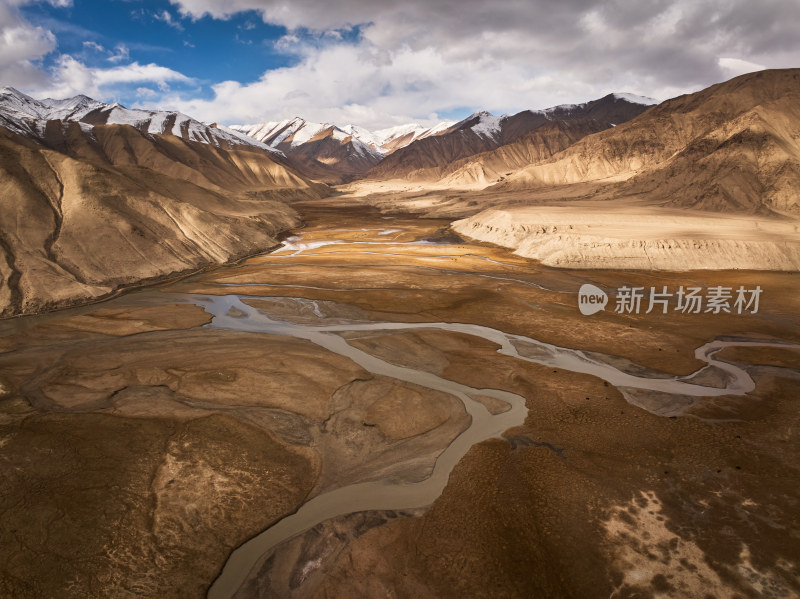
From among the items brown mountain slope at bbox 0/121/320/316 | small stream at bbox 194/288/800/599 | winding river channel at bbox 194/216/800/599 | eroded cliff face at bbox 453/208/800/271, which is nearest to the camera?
small stream at bbox 194/288/800/599

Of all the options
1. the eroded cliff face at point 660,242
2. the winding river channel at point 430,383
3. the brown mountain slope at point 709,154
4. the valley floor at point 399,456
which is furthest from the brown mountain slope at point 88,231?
the brown mountain slope at point 709,154

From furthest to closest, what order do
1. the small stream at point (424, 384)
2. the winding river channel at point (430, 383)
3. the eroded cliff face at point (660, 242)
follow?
the eroded cliff face at point (660, 242), the winding river channel at point (430, 383), the small stream at point (424, 384)

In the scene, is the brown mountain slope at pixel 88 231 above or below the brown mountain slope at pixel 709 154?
below

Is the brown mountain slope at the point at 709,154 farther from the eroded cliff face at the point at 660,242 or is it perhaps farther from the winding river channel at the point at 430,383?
the winding river channel at the point at 430,383

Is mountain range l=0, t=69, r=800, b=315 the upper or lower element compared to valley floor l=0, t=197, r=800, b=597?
upper

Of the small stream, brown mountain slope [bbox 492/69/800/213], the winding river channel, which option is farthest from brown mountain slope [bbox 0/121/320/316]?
brown mountain slope [bbox 492/69/800/213]

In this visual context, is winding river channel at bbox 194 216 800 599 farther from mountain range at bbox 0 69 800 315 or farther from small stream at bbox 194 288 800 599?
mountain range at bbox 0 69 800 315

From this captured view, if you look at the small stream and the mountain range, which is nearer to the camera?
the small stream

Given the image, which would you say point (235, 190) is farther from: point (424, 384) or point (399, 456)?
point (399, 456)
